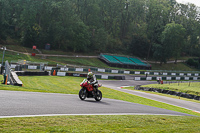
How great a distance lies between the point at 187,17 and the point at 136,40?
4355 centimetres

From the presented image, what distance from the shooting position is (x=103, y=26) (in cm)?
9194

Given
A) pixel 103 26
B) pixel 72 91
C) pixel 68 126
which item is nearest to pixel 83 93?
pixel 68 126

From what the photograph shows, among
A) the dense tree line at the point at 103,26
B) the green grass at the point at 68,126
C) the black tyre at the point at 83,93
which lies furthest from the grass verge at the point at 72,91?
the dense tree line at the point at 103,26

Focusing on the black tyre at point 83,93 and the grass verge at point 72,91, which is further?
the grass verge at point 72,91

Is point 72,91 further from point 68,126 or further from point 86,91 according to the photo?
point 68,126

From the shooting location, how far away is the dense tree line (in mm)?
70250

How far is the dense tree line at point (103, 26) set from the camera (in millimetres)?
70250

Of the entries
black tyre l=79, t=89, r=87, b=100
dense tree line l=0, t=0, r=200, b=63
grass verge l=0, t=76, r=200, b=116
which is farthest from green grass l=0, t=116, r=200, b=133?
dense tree line l=0, t=0, r=200, b=63

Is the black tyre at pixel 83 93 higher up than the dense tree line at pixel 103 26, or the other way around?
the dense tree line at pixel 103 26

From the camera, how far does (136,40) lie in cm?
9125

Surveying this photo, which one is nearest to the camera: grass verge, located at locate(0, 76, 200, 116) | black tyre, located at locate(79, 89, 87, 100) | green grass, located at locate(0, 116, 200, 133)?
green grass, located at locate(0, 116, 200, 133)

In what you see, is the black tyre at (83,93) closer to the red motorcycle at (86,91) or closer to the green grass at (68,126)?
the red motorcycle at (86,91)

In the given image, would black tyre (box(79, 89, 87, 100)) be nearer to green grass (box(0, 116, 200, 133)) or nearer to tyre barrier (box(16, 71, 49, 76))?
green grass (box(0, 116, 200, 133))

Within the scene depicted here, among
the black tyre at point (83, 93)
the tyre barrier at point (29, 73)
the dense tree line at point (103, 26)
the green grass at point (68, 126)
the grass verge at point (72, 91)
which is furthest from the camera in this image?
the dense tree line at point (103, 26)
